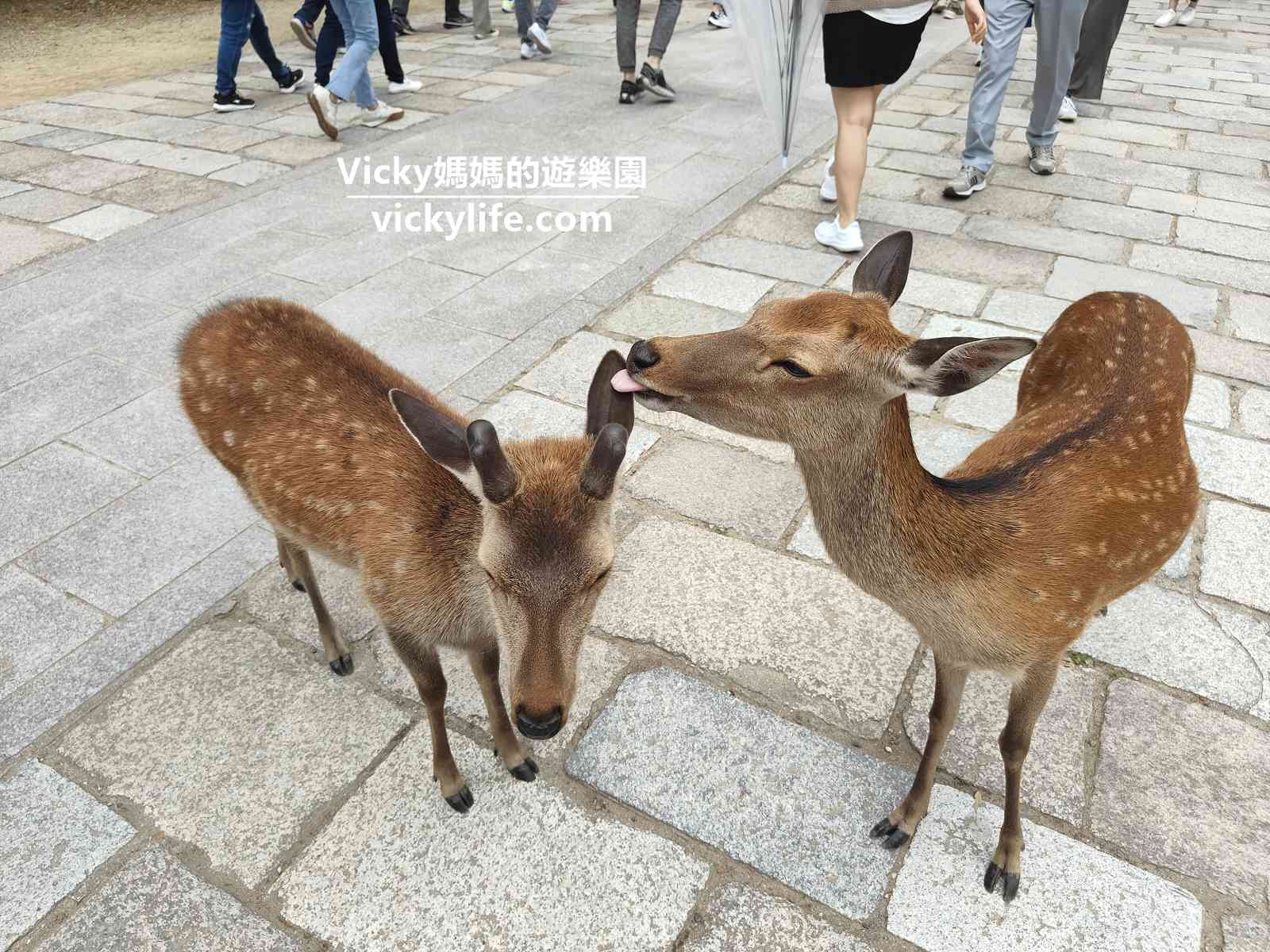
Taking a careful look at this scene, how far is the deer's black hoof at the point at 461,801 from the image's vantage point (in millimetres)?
2268

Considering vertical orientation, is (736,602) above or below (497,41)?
below

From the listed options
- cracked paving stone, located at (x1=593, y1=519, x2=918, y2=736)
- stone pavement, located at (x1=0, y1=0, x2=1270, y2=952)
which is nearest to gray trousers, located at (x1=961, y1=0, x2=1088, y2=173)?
stone pavement, located at (x1=0, y1=0, x2=1270, y2=952)

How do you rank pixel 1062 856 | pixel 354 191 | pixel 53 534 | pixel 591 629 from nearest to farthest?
1. pixel 1062 856
2. pixel 591 629
3. pixel 53 534
4. pixel 354 191

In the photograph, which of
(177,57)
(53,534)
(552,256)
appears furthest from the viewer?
(177,57)

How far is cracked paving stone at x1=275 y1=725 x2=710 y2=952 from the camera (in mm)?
1988

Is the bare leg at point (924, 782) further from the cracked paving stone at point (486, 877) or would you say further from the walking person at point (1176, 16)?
the walking person at point (1176, 16)

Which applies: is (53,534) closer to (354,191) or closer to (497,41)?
(354,191)

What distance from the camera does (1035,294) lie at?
4812 millimetres

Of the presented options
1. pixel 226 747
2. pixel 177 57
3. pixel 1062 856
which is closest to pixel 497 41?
pixel 177 57

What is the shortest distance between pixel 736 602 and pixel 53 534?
2.76 m

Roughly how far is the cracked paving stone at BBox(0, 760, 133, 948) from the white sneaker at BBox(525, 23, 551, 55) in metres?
9.90

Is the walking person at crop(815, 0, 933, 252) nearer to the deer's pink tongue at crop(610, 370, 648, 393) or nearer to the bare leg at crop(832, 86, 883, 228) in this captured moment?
the bare leg at crop(832, 86, 883, 228)

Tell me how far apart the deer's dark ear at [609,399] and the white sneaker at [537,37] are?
31.2 ft

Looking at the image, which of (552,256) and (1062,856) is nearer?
(1062,856)
